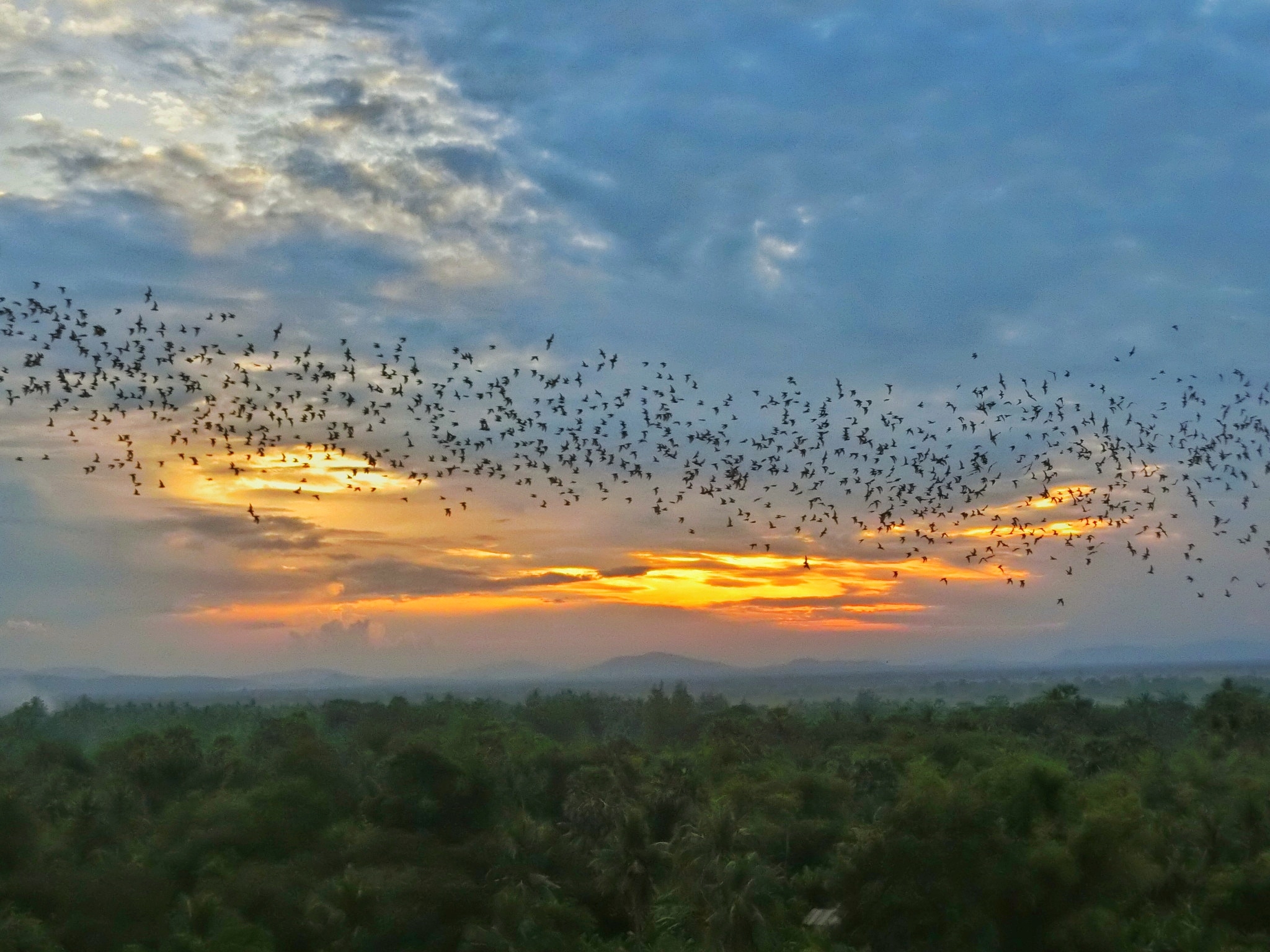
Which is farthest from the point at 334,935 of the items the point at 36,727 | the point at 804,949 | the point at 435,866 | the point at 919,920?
the point at 36,727

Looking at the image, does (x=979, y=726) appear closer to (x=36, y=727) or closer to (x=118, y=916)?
(x=118, y=916)

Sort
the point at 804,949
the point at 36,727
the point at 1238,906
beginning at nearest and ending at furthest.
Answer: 1. the point at 804,949
2. the point at 1238,906
3. the point at 36,727

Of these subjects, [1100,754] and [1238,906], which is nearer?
[1238,906]

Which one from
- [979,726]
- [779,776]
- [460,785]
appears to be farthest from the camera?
[979,726]

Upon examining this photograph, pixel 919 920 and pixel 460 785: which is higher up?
Answer: pixel 460 785

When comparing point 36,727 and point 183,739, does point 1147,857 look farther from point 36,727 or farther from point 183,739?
point 36,727

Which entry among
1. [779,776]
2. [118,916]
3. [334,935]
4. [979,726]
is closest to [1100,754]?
[979,726]
